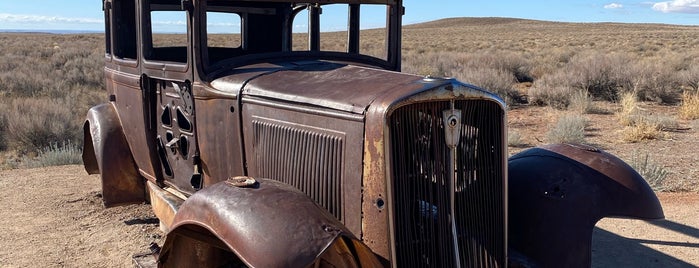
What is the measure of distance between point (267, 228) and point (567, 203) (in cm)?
193

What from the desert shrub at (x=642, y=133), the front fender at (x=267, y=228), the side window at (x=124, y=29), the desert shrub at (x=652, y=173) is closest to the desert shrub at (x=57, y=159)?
the side window at (x=124, y=29)

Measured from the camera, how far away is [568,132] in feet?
35.3

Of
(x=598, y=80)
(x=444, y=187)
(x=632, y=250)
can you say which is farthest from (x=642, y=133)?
(x=444, y=187)

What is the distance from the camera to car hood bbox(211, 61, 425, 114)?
332cm

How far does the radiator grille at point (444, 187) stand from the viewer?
3.17 meters

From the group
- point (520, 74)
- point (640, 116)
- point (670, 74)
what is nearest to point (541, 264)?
point (640, 116)

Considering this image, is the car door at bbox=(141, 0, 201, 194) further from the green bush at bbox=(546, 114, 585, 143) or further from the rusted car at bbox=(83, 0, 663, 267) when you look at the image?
the green bush at bbox=(546, 114, 585, 143)

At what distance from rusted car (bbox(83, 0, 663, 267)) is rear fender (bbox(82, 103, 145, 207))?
1.38ft

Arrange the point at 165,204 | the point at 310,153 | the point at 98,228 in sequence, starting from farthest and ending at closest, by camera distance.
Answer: the point at 98,228, the point at 165,204, the point at 310,153

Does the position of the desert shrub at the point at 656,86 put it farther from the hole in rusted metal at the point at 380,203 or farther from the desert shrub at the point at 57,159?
the hole in rusted metal at the point at 380,203

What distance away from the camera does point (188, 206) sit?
335 cm

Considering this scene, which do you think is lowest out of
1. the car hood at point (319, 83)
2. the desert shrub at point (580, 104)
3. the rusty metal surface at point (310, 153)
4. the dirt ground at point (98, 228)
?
the dirt ground at point (98, 228)

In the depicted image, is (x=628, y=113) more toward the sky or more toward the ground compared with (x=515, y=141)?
more toward the sky

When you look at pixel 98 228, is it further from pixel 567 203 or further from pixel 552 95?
pixel 552 95
